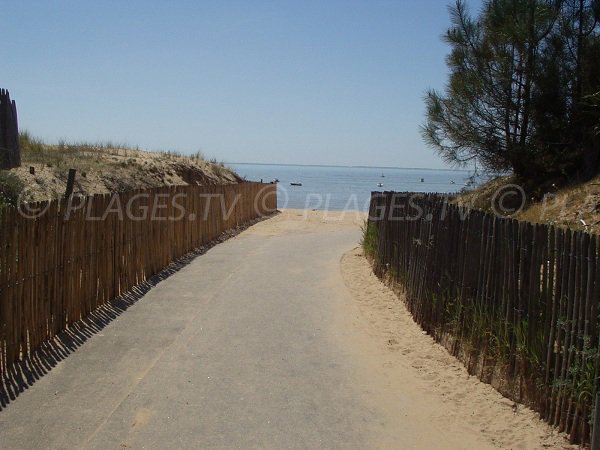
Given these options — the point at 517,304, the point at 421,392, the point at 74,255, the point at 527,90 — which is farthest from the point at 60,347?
the point at 527,90

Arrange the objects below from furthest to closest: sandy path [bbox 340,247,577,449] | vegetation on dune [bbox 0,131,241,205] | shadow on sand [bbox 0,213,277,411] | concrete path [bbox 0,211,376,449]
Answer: vegetation on dune [bbox 0,131,241,205] < shadow on sand [bbox 0,213,277,411] < sandy path [bbox 340,247,577,449] < concrete path [bbox 0,211,376,449]

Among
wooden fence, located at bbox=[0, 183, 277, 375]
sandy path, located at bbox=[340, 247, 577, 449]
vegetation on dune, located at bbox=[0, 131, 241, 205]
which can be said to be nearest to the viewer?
sandy path, located at bbox=[340, 247, 577, 449]

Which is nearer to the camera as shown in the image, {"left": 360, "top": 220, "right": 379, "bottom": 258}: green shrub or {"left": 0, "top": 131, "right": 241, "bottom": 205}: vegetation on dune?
{"left": 360, "top": 220, "right": 379, "bottom": 258}: green shrub

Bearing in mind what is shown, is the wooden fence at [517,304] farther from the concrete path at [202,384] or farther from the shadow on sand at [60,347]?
the shadow on sand at [60,347]

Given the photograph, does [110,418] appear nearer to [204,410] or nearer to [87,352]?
[204,410]

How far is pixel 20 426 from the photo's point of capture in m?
5.04

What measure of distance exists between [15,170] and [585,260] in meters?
14.0

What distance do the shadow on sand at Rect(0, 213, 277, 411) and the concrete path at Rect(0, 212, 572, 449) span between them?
116 mm

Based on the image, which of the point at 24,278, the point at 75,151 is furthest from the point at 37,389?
the point at 75,151

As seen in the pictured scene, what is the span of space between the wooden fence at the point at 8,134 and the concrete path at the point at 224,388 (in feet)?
26.0

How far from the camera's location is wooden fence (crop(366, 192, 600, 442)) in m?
4.75

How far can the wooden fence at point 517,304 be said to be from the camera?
15.6 feet

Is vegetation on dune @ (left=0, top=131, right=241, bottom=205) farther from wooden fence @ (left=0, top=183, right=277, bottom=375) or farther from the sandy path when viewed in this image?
the sandy path

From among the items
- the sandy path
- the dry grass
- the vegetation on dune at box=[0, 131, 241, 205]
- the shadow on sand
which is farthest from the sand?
the vegetation on dune at box=[0, 131, 241, 205]
